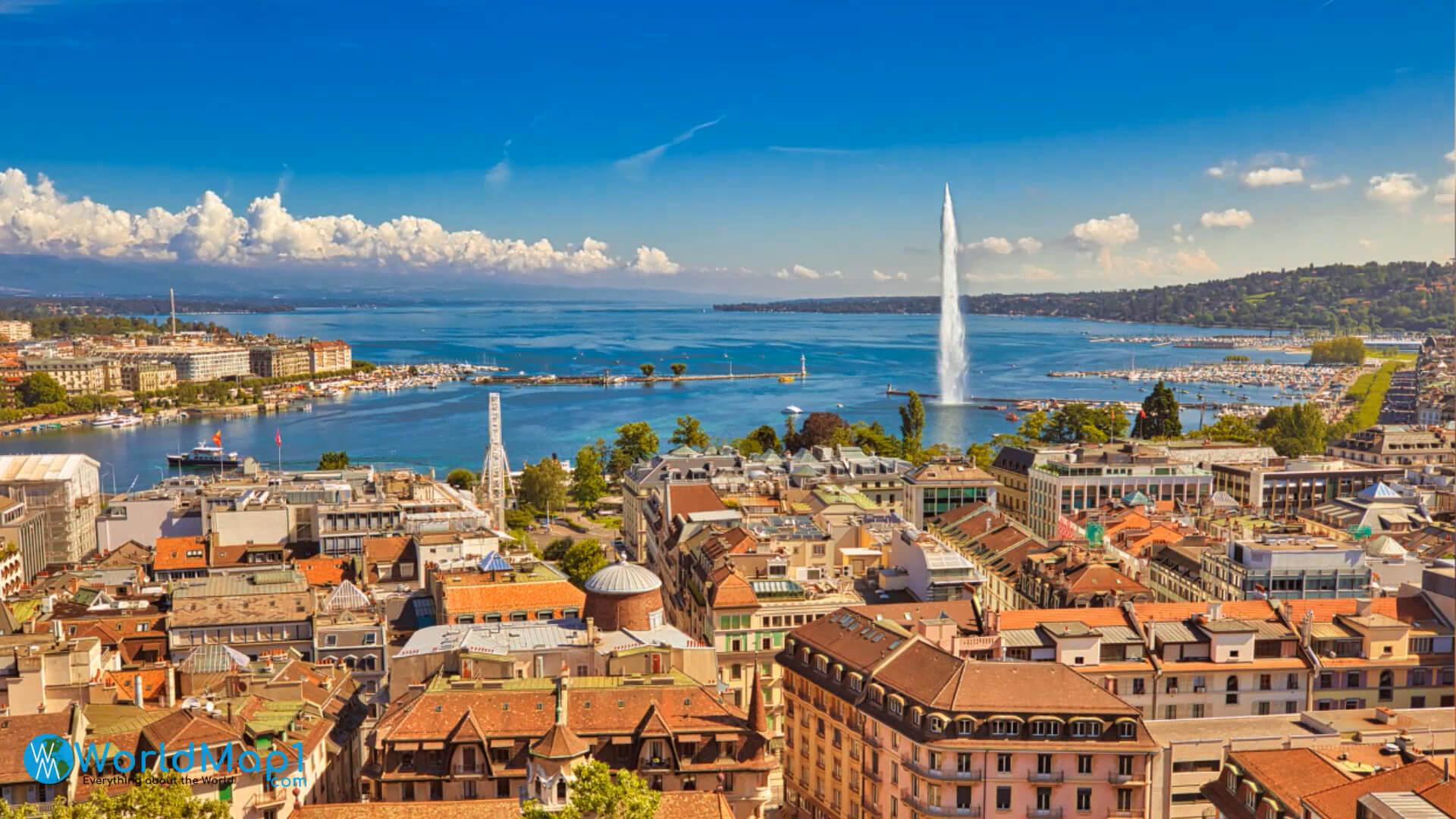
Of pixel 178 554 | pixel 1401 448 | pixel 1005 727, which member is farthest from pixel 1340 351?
pixel 1005 727

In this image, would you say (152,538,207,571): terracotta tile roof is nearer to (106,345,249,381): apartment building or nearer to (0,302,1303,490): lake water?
(0,302,1303,490): lake water

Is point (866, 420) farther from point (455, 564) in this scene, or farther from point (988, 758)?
point (988, 758)

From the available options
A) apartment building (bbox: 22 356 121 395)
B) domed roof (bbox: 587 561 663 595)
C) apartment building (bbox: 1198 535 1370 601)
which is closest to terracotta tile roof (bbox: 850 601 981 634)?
domed roof (bbox: 587 561 663 595)

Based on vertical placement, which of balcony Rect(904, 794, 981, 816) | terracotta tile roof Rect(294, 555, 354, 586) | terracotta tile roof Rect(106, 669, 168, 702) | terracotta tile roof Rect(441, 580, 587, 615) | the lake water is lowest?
the lake water

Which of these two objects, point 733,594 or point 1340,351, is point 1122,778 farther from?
point 1340,351

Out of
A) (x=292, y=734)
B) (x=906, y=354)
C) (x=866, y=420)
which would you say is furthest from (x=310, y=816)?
(x=906, y=354)

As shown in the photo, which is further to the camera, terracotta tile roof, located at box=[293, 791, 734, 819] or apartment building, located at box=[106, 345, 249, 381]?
apartment building, located at box=[106, 345, 249, 381]
